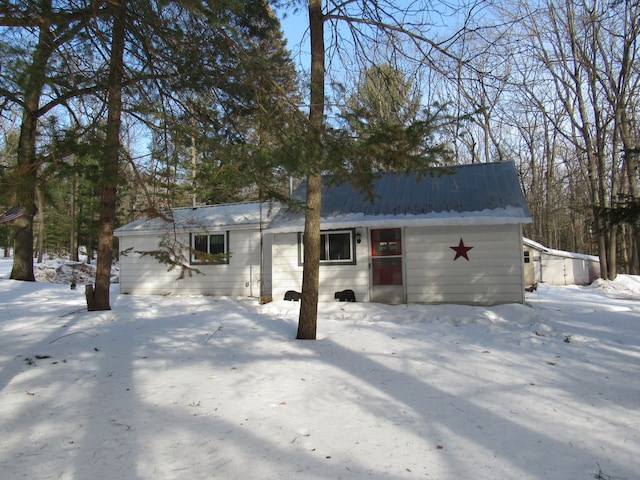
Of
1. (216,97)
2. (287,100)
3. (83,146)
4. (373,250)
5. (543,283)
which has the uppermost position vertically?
(216,97)

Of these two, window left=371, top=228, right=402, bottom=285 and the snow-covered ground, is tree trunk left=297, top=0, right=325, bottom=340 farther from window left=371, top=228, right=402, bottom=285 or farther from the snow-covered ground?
window left=371, top=228, right=402, bottom=285

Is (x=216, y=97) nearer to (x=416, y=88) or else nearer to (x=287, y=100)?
(x=287, y=100)

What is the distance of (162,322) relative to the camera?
23.8 feet

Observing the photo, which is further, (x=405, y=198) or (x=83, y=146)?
(x=405, y=198)

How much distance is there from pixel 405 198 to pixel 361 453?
8757 mm

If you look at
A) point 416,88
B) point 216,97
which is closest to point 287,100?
point 216,97

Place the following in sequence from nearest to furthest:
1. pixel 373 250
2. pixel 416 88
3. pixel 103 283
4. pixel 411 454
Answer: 1. pixel 411 454
2. pixel 416 88
3. pixel 103 283
4. pixel 373 250

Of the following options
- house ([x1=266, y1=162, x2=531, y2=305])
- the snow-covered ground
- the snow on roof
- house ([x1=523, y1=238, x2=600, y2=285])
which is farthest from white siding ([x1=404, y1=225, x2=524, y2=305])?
house ([x1=523, y1=238, x2=600, y2=285])

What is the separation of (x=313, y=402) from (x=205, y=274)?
923 cm

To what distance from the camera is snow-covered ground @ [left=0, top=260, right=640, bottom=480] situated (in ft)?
8.66

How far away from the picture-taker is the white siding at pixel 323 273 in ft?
34.5

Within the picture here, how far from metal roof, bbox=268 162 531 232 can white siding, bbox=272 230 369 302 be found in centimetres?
57

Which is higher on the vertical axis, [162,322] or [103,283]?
[103,283]

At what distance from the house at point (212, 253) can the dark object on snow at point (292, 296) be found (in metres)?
1.60
